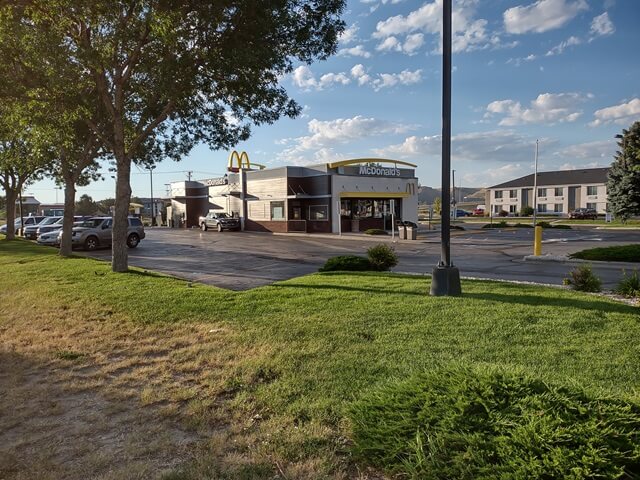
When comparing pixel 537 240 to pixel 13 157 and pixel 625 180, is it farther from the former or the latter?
pixel 13 157

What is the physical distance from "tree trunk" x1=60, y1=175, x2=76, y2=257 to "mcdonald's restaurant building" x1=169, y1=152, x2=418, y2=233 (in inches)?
739

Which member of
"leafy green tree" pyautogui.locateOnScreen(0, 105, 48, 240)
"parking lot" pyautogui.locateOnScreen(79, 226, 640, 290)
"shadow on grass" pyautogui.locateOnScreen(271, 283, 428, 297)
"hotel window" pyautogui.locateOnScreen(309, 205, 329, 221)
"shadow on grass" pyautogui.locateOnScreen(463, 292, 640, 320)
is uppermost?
"leafy green tree" pyautogui.locateOnScreen(0, 105, 48, 240)

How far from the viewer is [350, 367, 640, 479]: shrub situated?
8.05ft

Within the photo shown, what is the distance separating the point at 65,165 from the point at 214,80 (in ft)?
31.8

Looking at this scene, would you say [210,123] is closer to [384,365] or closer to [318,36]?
Answer: [318,36]

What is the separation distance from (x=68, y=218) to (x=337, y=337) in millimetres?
16584

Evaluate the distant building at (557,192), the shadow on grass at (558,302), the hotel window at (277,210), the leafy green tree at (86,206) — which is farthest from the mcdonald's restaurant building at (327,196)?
the leafy green tree at (86,206)

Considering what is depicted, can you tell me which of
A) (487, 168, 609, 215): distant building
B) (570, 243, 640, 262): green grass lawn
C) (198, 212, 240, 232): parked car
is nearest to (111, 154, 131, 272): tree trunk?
(570, 243, 640, 262): green grass lawn

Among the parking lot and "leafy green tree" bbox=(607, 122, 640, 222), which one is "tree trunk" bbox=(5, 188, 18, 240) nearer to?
the parking lot

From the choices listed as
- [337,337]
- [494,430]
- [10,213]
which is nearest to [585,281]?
[337,337]

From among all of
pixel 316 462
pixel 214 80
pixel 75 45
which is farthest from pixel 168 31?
pixel 316 462

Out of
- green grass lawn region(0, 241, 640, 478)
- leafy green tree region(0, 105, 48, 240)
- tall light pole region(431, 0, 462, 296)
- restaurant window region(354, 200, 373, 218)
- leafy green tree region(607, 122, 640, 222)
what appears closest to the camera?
green grass lawn region(0, 241, 640, 478)

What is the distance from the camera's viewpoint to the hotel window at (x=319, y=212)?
121 feet

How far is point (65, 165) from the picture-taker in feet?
60.6
